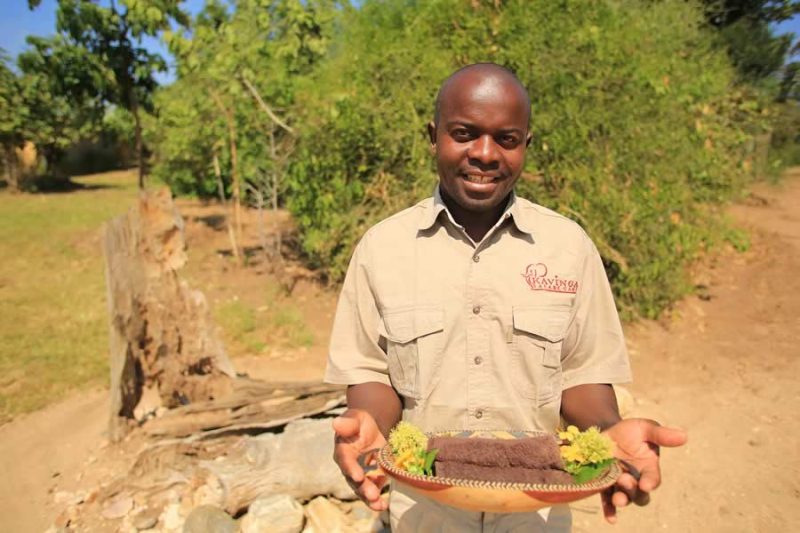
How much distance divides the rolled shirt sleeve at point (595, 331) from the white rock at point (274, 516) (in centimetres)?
222

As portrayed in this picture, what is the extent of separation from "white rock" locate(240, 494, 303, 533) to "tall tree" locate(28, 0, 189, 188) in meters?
6.20

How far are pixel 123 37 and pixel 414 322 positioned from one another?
28.5 ft

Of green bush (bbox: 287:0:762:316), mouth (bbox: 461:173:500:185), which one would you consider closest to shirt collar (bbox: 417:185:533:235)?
mouth (bbox: 461:173:500:185)

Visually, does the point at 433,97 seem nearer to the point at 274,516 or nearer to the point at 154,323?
the point at 154,323

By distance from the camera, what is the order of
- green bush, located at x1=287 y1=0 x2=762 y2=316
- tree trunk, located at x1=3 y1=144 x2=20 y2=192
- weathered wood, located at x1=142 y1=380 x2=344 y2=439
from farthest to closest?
tree trunk, located at x1=3 y1=144 x2=20 y2=192
green bush, located at x1=287 y1=0 x2=762 y2=316
weathered wood, located at x1=142 y1=380 x2=344 y2=439

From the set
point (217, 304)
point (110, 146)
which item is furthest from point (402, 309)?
point (110, 146)

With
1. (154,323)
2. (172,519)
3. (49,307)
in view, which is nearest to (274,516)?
(172,519)

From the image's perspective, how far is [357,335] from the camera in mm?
1963

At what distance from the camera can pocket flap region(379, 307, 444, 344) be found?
6.05ft

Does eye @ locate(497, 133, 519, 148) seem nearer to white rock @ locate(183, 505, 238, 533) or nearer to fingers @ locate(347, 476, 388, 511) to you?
fingers @ locate(347, 476, 388, 511)

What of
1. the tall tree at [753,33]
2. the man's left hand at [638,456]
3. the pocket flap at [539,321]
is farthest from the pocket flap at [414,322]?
the tall tree at [753,33]

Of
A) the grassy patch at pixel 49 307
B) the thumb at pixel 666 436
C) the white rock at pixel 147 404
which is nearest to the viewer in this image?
the thumb at pixel 666 436

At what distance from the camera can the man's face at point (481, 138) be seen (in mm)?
1808

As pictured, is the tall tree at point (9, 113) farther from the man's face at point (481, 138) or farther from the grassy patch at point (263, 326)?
the man's face at point (481, 138)
